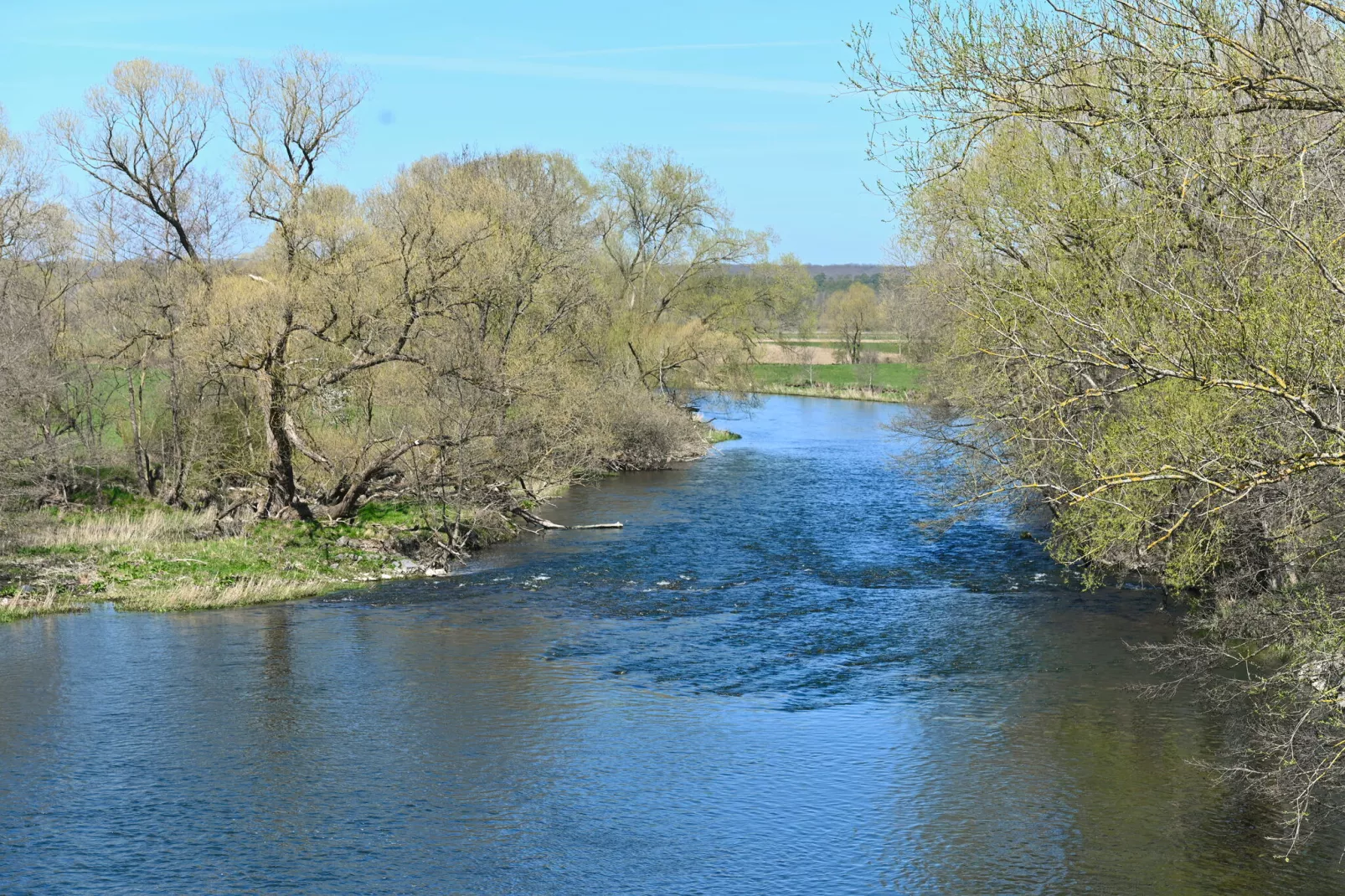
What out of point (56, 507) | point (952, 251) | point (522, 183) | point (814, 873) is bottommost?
point (814, 873)

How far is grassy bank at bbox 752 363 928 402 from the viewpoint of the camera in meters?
93.4

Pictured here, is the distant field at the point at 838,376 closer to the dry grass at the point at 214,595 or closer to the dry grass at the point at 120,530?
the dry grass at the point at 120,530

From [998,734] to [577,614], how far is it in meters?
10.4

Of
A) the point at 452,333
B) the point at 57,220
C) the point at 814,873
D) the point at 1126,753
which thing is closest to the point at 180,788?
the point at 814,873

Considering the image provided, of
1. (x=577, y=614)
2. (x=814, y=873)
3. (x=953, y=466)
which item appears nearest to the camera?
(x=814, y=873)

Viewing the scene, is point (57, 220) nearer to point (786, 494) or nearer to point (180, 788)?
point (786, 494)

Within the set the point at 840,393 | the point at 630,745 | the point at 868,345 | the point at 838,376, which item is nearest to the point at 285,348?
the point at 630,745

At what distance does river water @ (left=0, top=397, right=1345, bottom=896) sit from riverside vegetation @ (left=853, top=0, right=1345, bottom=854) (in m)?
1.96

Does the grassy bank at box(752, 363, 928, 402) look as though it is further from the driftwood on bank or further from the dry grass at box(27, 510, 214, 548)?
the dry grass at box(27, 510, 214, 548)

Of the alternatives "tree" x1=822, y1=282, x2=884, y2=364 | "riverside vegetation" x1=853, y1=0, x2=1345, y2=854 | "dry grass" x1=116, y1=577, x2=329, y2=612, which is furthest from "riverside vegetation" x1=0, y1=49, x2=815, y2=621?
"tree" x1=822, y1=282, x2=884, y2=364

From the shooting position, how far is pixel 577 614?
26.5m

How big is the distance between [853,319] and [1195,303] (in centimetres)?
10683

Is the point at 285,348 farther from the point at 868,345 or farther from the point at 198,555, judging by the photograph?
the point at 868,345

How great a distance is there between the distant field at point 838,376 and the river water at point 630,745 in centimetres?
7221
